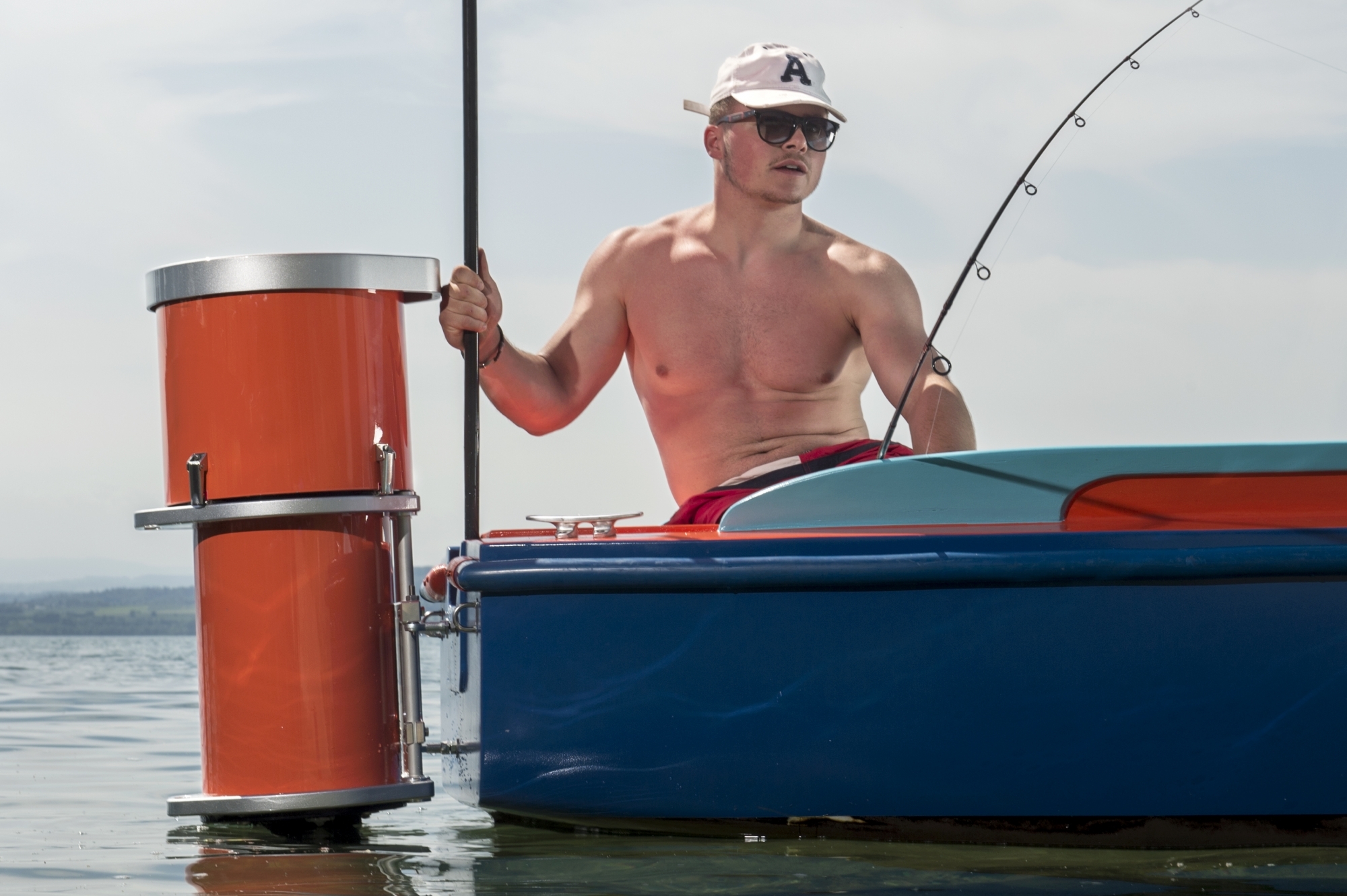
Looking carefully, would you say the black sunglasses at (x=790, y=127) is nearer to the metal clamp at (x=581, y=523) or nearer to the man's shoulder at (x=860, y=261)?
the man's shoulder at (x=860, y=261)

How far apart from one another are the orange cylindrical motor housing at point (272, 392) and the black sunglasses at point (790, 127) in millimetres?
1239

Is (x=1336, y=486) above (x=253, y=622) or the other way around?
above

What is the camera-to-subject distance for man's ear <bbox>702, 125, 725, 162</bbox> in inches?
130

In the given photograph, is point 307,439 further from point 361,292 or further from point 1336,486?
point 1336,486

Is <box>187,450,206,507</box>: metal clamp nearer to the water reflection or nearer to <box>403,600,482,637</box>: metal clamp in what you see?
<box>403,600,482,637</box>: metal clamp

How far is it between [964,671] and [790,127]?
4.99ft

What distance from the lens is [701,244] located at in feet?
10.9

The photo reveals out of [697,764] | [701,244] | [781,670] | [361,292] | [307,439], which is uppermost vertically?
[701,244]

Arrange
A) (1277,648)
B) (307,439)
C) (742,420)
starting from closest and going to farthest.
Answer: (1277,648), (307,439), (742,420)

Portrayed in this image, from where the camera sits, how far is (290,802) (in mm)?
2094

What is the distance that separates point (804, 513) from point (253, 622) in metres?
0.83

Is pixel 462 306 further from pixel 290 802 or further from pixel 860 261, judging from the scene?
pixel 860 261

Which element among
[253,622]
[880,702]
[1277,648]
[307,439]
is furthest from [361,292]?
[1277,648]

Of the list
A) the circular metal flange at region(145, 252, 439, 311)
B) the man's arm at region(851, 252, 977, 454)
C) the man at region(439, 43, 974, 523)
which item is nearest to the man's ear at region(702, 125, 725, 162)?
the man at region(439, 43, 974, 523)
